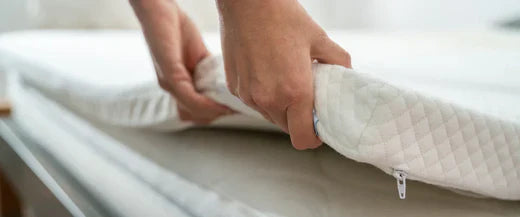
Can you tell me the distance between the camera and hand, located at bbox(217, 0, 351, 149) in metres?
0.45

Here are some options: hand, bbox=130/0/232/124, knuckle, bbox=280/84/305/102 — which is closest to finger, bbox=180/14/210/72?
hand, bbox=130/0/232/124

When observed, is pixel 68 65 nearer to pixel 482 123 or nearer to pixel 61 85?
pixel 61 85

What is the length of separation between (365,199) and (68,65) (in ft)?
2.32

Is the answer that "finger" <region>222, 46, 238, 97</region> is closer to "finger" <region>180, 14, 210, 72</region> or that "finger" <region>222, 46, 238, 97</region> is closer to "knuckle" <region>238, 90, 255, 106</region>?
"knuckle" <region>238, 90, 255, 106</region>

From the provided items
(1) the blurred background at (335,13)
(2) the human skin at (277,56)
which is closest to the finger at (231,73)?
(2) the human skin at (277,56)

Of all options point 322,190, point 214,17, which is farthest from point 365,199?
point 214,17

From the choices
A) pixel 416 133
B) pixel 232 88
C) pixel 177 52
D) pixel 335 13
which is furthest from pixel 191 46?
pixel 335 13

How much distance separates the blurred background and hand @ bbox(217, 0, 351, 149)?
1471 mm

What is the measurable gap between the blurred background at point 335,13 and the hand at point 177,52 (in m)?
1.23

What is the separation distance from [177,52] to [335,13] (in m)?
1.83

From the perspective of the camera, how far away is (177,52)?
685mm

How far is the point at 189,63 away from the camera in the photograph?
0.70 meters

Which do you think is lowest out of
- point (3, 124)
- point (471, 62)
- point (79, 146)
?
point (3, 124)

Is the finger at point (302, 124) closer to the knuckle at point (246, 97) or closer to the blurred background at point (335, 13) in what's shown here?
the knuckle at point (246, 97)
